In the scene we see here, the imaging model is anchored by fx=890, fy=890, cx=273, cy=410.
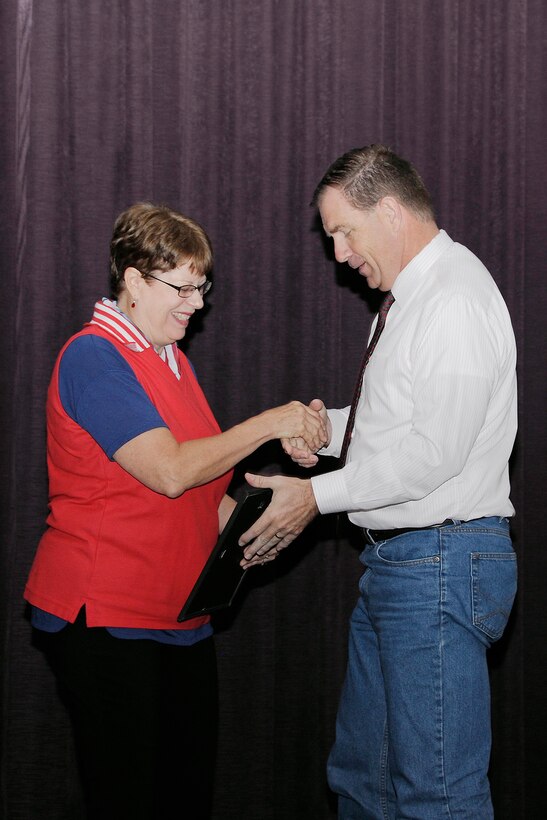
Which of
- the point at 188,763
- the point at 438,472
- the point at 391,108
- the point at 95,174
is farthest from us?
the point at 391,108

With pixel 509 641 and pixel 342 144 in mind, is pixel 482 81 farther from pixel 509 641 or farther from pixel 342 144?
pixel 509 641

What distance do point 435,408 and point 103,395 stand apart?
2.18 feet

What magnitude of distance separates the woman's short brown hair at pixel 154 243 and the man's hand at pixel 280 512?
0.52 meters

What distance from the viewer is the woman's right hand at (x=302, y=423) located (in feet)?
6.89

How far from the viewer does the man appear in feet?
5.85

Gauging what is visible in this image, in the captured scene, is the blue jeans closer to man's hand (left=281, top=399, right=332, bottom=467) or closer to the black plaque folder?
the black plaque folder

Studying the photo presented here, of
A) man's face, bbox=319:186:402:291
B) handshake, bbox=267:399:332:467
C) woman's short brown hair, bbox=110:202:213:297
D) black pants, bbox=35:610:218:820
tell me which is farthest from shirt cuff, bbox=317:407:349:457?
black pants, bbox=35:610:218:820

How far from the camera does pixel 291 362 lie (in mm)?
2766

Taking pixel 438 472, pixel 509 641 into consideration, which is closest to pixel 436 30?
pixel 438 472

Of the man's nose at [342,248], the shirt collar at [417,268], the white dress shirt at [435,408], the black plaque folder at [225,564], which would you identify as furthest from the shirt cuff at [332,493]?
the man's nose at [342,248]

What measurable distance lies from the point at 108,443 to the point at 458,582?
0.76 metres

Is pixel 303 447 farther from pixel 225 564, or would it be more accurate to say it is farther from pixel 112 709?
pixel 112 709

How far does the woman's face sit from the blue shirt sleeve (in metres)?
0.17

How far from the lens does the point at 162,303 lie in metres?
2.01
